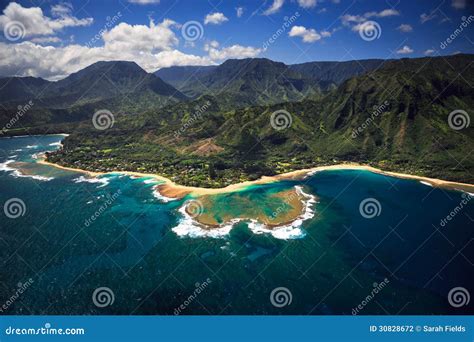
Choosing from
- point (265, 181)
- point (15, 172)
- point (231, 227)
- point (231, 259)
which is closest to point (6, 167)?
point (15, 172)

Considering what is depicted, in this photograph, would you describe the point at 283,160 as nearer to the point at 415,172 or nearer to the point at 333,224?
the point at 415,172

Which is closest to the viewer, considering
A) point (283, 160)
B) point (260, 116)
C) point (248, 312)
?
point (248, 312)

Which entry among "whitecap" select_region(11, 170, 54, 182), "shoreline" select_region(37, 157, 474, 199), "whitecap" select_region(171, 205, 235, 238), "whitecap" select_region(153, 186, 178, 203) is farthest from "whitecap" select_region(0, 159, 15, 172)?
"whitecap" select_region(171, 205, 235, 238)

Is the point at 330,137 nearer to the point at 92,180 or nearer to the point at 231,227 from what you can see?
the point at 231,227

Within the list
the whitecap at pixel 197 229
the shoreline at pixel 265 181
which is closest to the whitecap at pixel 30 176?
the shoreline at pixel 265 181

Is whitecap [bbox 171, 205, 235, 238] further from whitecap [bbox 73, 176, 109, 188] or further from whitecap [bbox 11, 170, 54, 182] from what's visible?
whitecap [bbox 11, 170, 54, 182]

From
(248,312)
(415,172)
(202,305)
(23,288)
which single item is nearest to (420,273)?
(248,312)

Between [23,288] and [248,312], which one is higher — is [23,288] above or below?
below
